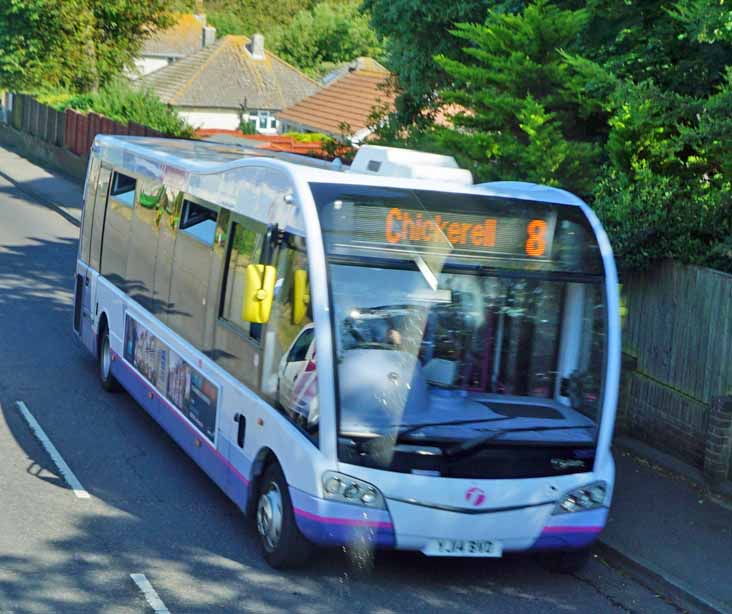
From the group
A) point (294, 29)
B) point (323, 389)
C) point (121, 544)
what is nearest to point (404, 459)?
point (323, 389)

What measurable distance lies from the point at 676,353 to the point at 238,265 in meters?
4.66

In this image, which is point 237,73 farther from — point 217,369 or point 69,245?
point 217,369

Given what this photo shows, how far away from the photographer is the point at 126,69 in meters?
51.1

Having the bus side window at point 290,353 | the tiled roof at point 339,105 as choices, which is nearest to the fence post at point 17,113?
the tiled roof at point 339,105

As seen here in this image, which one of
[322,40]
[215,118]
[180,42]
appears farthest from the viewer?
[180,42]

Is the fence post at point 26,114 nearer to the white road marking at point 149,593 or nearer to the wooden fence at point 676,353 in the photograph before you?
the wooden fence at point 676,353

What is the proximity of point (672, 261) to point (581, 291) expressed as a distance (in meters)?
3.72

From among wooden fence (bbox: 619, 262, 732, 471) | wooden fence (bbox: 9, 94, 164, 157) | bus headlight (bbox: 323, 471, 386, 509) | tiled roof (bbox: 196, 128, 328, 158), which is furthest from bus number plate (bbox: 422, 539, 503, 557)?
wooden fence (bbox: 9, 94, 164, 157)

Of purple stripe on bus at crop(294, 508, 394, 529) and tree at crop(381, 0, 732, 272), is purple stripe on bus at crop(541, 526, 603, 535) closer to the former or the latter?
purple stripe on bus at crop(294, 508, 394, 529)

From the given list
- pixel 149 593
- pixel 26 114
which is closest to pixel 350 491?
pixel 149 593

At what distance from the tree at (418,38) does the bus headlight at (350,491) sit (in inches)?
461

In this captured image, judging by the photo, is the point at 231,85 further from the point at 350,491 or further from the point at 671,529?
the point at 350,491

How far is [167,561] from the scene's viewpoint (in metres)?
8.45

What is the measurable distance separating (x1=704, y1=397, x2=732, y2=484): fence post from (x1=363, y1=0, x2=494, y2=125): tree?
9.11 metres
